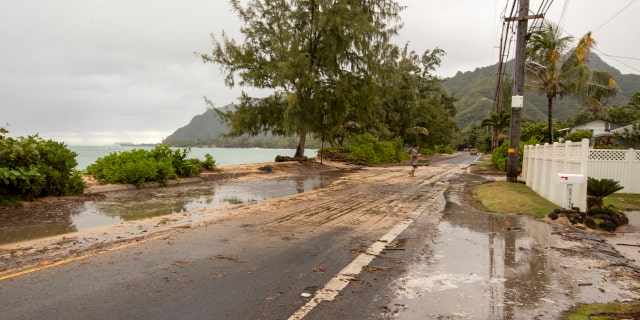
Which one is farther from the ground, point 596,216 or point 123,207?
point 596,216

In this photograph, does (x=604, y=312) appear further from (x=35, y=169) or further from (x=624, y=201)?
(x=624, y=201)

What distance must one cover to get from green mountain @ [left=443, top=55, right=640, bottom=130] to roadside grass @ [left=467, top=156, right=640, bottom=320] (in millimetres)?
75531

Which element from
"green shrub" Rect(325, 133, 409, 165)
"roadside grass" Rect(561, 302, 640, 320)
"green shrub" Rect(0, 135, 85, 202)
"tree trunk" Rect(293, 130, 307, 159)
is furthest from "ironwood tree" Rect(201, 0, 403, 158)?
"roadside grass" Rect(561, 302, 640, 320)

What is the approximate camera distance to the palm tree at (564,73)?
22.4m

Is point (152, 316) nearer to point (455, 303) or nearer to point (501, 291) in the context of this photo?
point (455, 303)

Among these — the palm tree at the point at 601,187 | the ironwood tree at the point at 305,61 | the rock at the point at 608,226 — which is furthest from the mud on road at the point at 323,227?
the ironwood tree at the point at 305,61

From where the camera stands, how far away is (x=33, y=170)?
30.5 ft

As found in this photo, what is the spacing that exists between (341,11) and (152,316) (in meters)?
21.4

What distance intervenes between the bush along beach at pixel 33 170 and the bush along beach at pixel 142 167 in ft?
6.71

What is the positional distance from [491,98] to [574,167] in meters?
140

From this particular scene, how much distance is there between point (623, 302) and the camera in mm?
4234

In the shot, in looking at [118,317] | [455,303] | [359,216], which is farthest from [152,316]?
[359,216]

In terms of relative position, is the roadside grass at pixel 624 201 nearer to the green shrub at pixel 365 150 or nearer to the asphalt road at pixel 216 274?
the asphalt road at pixel 216 274

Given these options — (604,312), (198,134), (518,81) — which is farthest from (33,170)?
(198,134)
